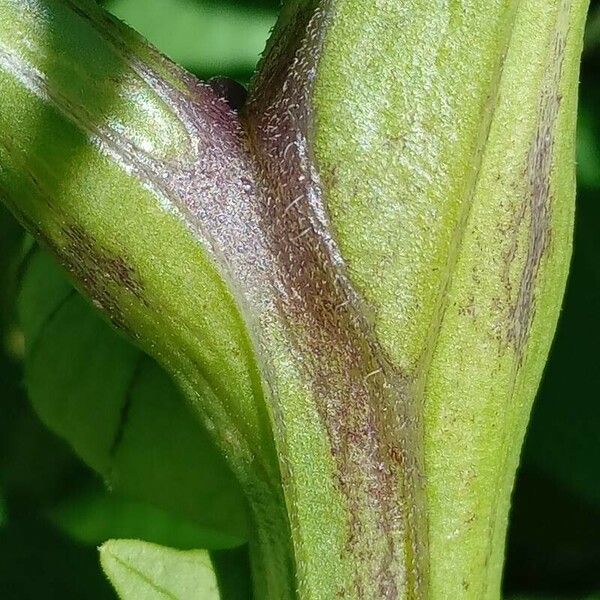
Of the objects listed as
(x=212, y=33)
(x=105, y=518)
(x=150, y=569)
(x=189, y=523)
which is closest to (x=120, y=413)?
(x=150, y=569)

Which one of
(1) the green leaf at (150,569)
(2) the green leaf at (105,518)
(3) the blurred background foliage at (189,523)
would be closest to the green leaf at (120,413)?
(1) the green leaf at (150,569)

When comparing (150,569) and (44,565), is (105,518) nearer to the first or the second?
(44,565)

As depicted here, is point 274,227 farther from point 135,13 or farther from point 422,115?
point 135,13

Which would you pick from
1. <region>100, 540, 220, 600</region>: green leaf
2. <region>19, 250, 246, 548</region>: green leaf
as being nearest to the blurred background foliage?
<region>19, 250, 246, 548</region>: green leaf

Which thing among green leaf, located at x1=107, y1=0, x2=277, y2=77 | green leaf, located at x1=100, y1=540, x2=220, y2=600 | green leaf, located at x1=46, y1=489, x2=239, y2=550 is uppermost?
green leaf, located at x1=107, y1=0, x2=277, y2=77

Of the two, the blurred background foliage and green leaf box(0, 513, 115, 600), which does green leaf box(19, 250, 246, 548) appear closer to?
the blurred background foliage
